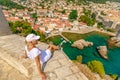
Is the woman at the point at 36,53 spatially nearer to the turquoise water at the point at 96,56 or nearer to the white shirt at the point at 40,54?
the white shirt at the point at 40,54

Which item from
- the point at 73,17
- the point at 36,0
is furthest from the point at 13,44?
the point at 36,0

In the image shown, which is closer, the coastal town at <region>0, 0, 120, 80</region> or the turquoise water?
the coastal town at <region>0, 0, 120, 80</region>

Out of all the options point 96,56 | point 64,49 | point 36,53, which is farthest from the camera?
point 64,49

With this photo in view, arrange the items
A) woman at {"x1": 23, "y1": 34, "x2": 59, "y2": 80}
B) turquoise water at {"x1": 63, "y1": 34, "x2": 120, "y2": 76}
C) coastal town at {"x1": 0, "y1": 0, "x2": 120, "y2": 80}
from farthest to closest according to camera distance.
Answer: turquoise water at {"x1": 63, "y1": 34, "x2": 120, "y2": 76}
coastal town at {"x1": 0, "y1": 0, "x2": 120, "y2": 80}
woman at {"x1": 23, "y1": 34, "x2": 59, "y2": 80}

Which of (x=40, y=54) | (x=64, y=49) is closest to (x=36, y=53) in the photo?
(x=40, y=54)

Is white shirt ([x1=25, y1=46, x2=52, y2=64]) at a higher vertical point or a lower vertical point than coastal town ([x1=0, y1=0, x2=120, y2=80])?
higher

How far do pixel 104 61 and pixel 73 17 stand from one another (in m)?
23.9

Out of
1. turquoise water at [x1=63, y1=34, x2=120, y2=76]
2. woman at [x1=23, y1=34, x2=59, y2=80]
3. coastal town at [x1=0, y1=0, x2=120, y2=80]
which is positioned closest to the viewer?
woman at [x1=23, y1=34, x2=59, y2=80]

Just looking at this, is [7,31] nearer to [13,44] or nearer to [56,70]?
[13,44]

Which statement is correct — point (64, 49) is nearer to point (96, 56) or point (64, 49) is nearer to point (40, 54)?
point (96, 56)

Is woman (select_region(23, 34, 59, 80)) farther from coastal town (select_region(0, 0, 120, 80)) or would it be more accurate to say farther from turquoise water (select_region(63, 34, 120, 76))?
turquoise water (select_region(63, 34, 120, 76))

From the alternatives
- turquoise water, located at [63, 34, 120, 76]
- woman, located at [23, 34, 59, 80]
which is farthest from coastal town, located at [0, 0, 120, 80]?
woman, located at [23, 34, 59, 80]

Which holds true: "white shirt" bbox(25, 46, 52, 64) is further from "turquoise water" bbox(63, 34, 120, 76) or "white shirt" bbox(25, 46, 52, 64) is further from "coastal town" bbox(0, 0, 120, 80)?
"turquoise water" bbox(63, 34, 120, 76)

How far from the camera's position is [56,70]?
473 cm
